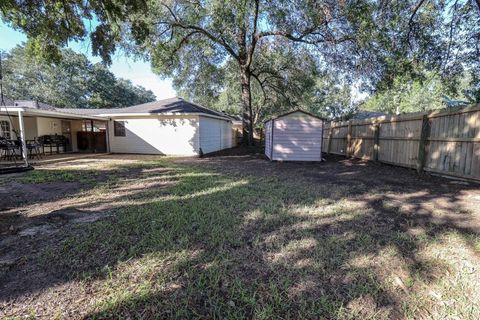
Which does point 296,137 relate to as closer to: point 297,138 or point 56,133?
point 297,138

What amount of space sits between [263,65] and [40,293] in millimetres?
15126

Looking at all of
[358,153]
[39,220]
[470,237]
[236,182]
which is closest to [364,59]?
[358,153]

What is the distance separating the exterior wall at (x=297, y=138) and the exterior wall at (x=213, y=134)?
436 cm

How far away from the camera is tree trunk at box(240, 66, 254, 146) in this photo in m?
13.7

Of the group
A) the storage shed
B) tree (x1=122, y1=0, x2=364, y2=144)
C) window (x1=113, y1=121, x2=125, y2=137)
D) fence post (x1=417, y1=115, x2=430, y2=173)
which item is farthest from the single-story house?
fence post (x1=417, y1=115, x2=430, y2=173)

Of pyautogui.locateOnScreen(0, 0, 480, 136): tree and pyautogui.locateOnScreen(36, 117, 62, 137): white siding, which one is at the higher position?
pyautogui.locateOnScreen(0, 0, 480, 136): tree

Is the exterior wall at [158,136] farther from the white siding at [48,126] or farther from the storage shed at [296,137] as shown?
the storage shed at [296,137]

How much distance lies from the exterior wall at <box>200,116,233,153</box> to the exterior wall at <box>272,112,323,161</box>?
436 cm

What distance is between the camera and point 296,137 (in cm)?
992

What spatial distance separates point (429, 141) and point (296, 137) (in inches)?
173

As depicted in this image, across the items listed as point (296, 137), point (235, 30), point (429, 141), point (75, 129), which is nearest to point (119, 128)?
point (75, 129)

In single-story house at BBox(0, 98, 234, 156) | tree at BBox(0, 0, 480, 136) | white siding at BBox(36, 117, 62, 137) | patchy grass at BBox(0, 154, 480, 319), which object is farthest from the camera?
white siding at BBox(36, 117, 62, 137)

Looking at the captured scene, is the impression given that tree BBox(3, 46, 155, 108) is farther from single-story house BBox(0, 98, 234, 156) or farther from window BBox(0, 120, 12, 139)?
window BBox(0, 120, 12, 139)

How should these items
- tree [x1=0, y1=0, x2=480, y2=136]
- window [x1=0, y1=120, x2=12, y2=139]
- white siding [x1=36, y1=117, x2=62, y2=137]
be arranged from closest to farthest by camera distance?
tree [x1=0, y1=0, x2=480, y2=136]
window [x1=0, y1=120, x2=12, y2=139]
white siding [x1=36, y1=117, x2=62, y2=137]
